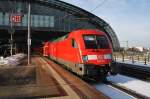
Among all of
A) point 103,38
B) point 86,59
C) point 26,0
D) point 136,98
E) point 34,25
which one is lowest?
point 136,98

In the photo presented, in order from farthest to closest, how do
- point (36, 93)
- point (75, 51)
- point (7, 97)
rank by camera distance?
point (75, 51)
point (36, 93)
point (7, 97)

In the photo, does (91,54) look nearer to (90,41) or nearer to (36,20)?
(90,41)

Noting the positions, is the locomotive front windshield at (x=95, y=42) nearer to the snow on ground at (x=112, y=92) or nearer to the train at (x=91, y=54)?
the train at (x=91, y=54)

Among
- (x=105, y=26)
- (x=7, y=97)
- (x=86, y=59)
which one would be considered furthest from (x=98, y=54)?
(x=105, y=26)

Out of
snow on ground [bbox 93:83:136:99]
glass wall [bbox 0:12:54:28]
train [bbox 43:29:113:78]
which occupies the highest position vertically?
glass wall [bbox 0:12:54:28]

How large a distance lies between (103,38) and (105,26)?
240ft

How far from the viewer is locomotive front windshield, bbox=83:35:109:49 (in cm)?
1647

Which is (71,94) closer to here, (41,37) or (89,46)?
(89,46)

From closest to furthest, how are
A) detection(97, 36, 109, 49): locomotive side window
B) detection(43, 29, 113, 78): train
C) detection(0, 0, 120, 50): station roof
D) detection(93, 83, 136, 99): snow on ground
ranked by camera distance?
detection(93, 83, 136, 99): snow on ground < detection(43, 29, 113, 78): train < detection(97, 36, 109, 49): locomotive side window < detection(0, 0, 120, 50): station roof

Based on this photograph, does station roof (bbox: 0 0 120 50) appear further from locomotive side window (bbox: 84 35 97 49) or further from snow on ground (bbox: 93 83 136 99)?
snow on ground (bbox: 93 83 136 99)

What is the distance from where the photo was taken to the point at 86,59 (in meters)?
15.8

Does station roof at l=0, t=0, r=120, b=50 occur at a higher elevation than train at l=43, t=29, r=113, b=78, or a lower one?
higher

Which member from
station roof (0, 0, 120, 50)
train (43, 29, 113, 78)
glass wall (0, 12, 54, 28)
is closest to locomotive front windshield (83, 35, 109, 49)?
train (43, 29, 113, 78)

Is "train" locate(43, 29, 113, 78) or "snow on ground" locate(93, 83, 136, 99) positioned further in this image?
"train" locate(43, 29, 113, 78)
